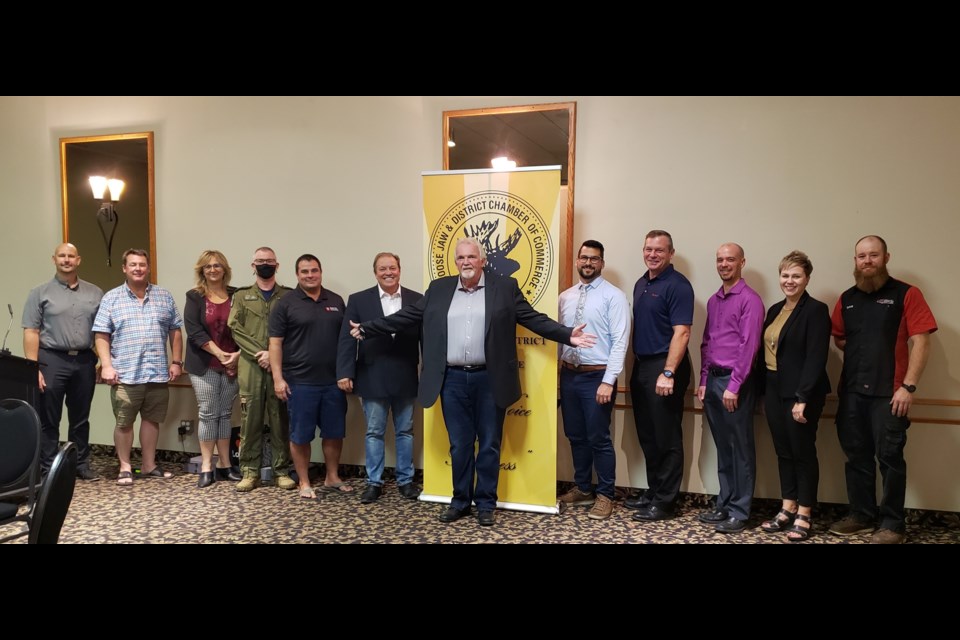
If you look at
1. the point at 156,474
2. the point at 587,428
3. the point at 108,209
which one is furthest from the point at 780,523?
the point at 108,209

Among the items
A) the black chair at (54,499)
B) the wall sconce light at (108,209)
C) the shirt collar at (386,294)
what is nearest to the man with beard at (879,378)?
the shirt collar at (386,294)

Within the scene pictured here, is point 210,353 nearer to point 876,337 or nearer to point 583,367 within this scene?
point 583,367

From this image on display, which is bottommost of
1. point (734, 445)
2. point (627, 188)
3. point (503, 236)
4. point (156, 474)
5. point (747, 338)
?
point (156, 474)

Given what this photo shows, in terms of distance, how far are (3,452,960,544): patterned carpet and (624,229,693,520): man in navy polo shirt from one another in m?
0.28

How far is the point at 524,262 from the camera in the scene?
374cm

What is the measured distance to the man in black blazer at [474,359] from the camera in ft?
11.4

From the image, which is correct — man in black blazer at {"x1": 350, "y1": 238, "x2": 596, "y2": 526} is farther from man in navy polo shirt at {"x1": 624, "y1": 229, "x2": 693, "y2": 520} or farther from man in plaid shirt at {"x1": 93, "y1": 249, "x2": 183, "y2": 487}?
man in plaid shirt at {"x1": 93, "y1": 249, "x2": 183, "y2": 487}

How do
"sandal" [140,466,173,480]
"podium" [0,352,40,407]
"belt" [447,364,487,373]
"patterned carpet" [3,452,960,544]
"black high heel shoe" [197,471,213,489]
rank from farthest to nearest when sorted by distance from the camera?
1. "sandal" [140,466,173,480]
2. "black high heel shoe" [197,471,213,489]
3. "belt" [447,364,487,373]
4. "patterned carpet" [3,452,960,544]
5. "podium" [0,352,40,407]

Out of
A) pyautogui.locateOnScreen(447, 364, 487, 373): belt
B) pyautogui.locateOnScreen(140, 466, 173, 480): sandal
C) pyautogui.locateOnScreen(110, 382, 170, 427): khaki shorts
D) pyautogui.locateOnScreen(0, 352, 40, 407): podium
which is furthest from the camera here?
Result: pyautogui.locateOnScreen(140, 466, 173, 480): sandal

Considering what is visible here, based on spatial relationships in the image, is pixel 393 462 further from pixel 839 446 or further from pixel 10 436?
pixel 839 446

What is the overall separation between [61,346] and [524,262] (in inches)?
139

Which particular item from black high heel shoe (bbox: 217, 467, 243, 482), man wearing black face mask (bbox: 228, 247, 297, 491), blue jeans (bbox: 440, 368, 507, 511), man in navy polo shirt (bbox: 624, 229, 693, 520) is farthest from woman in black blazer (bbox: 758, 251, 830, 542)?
black high heel shoe (bbox: 217, 467, 243, 482)

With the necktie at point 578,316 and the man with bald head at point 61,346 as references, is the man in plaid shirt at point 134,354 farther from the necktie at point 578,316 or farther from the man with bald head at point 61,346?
the necktie at point 578,316

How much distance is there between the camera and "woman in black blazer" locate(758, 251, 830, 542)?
3262 millimetres
